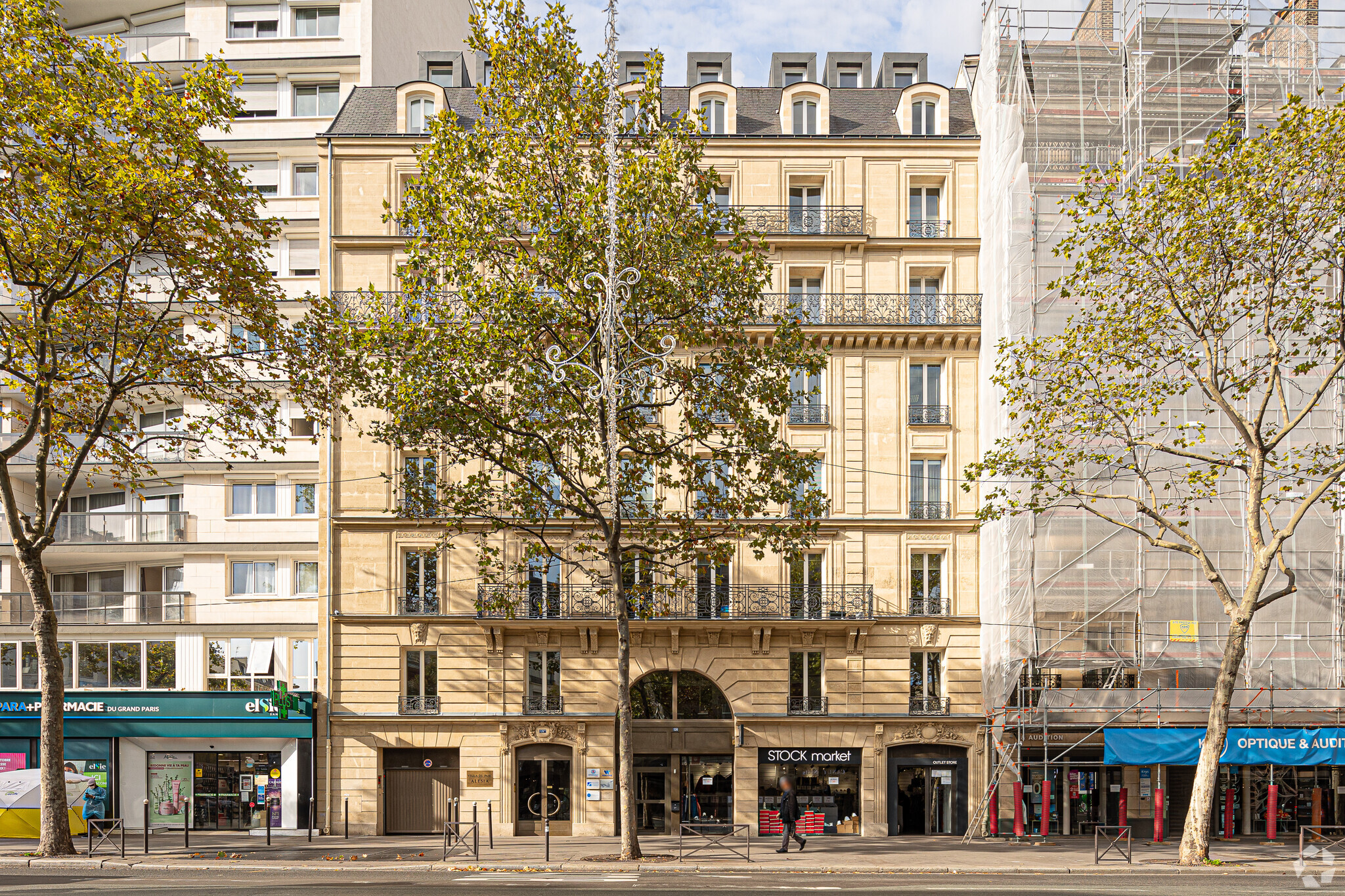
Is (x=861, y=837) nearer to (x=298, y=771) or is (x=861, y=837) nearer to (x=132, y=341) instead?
(x=298, y=771)

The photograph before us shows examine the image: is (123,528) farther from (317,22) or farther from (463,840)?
(317,22)

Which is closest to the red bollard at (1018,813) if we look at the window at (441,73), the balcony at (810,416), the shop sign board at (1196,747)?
the shop sign board at (1196,747)

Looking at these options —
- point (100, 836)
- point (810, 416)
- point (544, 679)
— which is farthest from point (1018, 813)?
point (100, 836)

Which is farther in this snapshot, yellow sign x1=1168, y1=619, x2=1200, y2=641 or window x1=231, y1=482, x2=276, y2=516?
window x1=231, y1=482, x2=276, y2=516

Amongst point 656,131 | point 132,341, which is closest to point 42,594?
point 132,341

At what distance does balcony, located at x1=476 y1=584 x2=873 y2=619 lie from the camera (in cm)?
2844

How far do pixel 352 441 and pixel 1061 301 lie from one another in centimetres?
1892

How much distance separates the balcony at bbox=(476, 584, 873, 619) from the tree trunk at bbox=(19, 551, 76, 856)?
33.1 feet

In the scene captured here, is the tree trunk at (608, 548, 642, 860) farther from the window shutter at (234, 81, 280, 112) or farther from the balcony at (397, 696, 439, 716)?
the window shutter at (234, 81, 280, 112)

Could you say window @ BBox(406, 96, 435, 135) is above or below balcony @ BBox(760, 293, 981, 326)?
above

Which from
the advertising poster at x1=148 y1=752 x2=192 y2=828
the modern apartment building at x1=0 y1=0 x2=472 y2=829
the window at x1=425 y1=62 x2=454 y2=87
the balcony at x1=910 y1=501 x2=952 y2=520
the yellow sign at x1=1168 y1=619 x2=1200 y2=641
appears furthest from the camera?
the window at x1=425 y1=62 x2=454 y2=87

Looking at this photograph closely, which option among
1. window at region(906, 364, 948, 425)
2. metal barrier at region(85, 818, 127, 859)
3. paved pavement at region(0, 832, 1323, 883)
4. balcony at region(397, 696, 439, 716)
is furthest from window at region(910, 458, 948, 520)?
metal barrier at region(85, 818, 127, 859)

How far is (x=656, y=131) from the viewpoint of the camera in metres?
23.7

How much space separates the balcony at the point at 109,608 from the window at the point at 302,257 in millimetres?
10033
